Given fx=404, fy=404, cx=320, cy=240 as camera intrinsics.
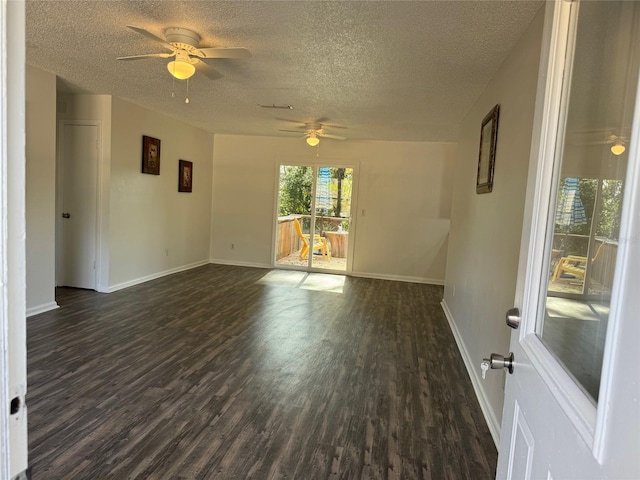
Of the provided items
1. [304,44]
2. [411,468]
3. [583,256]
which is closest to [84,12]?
[304,44]

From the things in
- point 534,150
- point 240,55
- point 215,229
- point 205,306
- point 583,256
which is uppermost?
point 240,55

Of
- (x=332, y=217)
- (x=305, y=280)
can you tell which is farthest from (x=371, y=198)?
(x=305, y=280)

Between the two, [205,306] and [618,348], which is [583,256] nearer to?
[618,348]

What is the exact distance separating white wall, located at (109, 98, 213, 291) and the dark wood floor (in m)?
0.95

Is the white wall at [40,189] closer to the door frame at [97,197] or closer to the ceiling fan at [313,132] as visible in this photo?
the door frame at [97,197]

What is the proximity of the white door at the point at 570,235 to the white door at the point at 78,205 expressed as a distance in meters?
4.99

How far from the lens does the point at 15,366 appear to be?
62 centimetres

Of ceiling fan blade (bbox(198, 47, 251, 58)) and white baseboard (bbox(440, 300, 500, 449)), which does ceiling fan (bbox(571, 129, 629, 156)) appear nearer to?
white baseboard (bbox(440, 300, 500, 449))

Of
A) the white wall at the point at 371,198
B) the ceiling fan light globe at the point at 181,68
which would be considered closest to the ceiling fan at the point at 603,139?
the ceiling fan light globe at the point at 181,68

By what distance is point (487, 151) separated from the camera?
10.2 ft

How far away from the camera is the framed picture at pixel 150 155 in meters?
5.33

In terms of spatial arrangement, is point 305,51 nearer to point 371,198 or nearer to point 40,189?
point 40,189

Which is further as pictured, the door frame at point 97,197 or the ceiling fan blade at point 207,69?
the door frame at point 97,197

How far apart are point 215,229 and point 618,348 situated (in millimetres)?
7347
